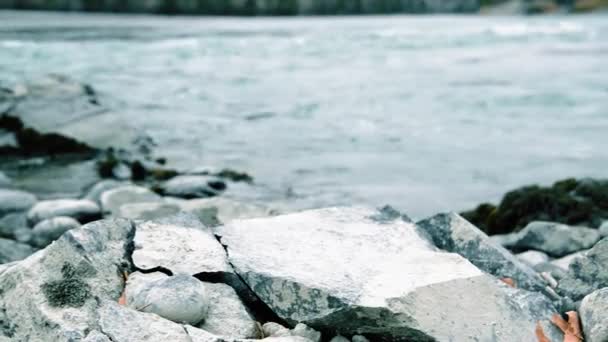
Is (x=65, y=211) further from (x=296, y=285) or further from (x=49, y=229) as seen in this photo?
(x=296, y=285)

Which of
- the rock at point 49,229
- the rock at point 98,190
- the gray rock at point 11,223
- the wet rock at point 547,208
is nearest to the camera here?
Result: the rock at point 49,229

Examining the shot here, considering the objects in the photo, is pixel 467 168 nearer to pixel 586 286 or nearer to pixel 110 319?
pixel 586 286

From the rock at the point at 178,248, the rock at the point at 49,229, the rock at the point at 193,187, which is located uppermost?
the rock at the point at 178,248

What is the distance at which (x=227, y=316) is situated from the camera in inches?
105

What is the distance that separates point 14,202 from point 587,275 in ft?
16.4

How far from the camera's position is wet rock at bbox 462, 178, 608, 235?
619cm

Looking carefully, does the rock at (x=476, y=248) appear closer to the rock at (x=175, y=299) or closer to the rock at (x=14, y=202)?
the rock at (x=175, y=299)

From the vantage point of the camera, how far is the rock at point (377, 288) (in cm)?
261

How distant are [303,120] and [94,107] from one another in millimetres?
2862

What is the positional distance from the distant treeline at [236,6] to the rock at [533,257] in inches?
1378

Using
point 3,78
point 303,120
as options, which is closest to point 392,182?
point 303,120

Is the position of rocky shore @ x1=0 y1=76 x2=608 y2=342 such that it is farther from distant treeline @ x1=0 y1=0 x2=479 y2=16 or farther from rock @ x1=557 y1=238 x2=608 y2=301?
distant treeline @ x1=0 y1=0 x2=479 y2=16

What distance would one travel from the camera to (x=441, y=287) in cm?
273

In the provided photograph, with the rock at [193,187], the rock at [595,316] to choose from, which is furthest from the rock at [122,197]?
the rock at [595,316]
